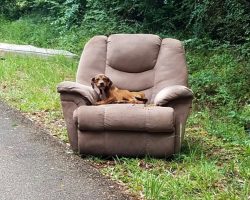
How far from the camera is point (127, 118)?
471 centimetres

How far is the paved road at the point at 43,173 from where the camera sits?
4016 mm

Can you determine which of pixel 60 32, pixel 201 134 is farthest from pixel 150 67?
pixel 60 32

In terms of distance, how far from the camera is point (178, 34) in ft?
32.7

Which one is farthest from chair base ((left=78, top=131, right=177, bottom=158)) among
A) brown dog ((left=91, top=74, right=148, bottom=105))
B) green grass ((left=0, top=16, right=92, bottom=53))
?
green grass ((left=0, top=16, right=92, bottom=53))

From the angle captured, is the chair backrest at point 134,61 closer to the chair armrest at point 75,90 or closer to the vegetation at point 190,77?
the chair armrest at point 75,90

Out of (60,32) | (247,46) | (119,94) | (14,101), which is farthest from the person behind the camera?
(60,32)

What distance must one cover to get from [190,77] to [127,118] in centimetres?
303

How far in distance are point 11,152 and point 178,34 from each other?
572cm

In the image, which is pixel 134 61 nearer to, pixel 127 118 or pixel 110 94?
pixel 110 94

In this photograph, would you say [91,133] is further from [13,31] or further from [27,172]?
[13,31]

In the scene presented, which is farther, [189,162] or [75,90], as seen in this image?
[75,90]

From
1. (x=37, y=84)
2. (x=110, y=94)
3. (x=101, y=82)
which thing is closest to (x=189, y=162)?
(x=110, y=94)

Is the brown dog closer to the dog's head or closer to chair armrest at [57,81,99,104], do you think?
the dog's head

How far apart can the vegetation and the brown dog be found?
0.68m
